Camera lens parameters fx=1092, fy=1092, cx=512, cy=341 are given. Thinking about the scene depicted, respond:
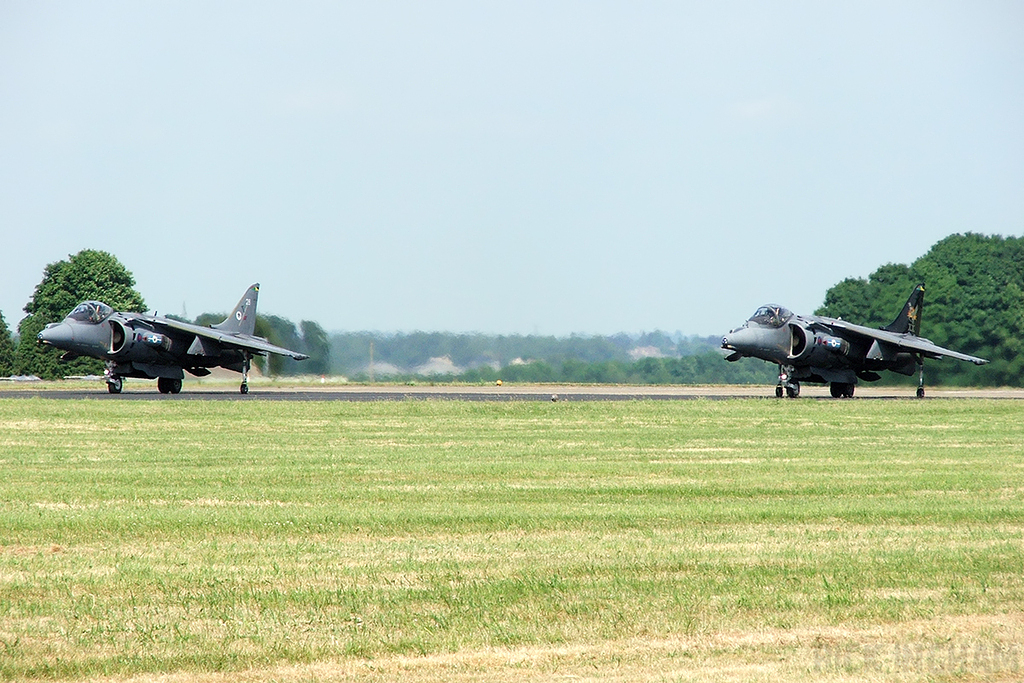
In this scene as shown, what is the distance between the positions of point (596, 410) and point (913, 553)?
2037 centimetres

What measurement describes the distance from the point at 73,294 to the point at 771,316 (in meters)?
58.1

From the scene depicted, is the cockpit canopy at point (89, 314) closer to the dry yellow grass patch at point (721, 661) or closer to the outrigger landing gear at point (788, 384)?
the outrigger landing gear at point (788, 384)

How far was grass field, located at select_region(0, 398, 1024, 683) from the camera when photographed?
6.31 metres

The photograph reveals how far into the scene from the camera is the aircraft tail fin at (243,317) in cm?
4475

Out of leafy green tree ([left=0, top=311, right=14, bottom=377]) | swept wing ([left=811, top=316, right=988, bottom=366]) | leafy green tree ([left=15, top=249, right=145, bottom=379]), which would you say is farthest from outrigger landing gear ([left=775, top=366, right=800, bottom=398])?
leafy green tree ([left=0, top=311, right=14, bottom=377])

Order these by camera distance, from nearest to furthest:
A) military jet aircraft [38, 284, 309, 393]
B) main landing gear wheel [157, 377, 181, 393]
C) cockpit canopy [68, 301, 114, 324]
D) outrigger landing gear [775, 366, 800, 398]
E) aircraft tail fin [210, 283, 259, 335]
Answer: military jet aircraft [38, 284, 309, 393] < cockpit canopy [68, 301, 114, 324] < outrigger landing gear [775, 366, 800, 398] < main landing gear wheel [157, 377, 181, 393] < aircraft tail fin [210, 283, 259, 335]

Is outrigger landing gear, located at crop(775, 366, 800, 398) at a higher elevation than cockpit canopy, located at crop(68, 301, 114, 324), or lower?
lower

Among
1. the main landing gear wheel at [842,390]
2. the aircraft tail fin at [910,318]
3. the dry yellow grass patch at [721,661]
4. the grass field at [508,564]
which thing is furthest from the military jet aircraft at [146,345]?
the dry yellow grass patch at [721,661]

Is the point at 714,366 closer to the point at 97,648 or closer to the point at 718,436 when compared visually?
the point at 718,436

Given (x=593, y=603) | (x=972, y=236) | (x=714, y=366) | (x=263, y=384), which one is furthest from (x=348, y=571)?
(x=972, y=236)

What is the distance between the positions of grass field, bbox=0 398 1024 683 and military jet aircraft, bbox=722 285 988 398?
19591mm

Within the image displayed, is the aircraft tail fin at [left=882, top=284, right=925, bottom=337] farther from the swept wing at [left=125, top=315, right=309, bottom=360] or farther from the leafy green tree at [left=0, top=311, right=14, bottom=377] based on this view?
the leafy green tree at [left=0, top=311, right=14, bottom=377]

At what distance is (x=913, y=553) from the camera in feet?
30.1

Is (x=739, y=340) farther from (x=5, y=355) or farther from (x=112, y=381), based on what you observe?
(x=5, y=355)
